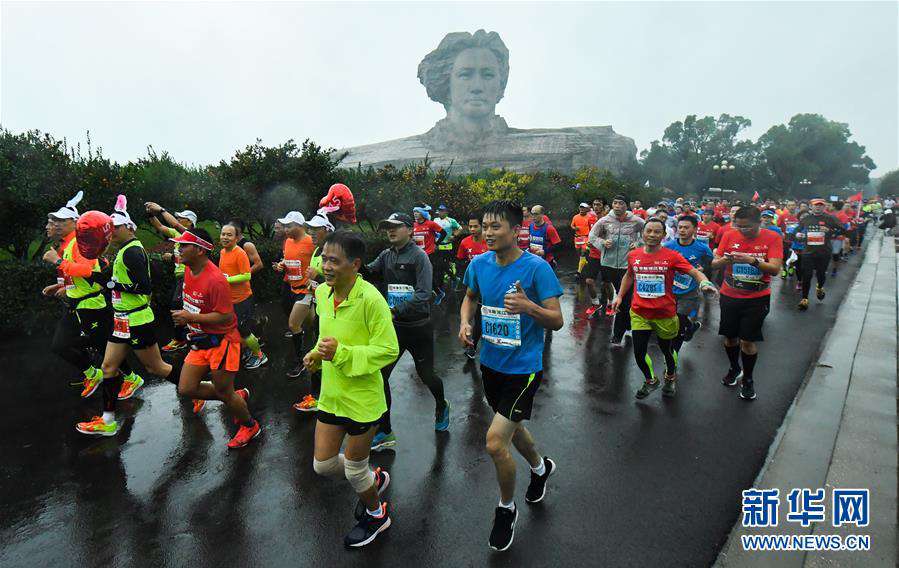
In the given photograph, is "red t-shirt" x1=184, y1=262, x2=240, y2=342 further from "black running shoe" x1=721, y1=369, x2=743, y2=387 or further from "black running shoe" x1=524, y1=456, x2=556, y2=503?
"black running shoe" x1=721, y1=369, x2=743, y2=387

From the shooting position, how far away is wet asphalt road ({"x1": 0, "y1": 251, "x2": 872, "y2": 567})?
3.01 metres

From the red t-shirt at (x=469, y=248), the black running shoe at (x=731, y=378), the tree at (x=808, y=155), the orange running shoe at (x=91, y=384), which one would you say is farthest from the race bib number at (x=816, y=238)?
the tree at (x=808, y=155)

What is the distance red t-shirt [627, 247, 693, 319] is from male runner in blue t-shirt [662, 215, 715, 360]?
0.77m

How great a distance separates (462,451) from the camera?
415 centimetres

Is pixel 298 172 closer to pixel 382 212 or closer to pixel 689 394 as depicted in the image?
pixel 382 212

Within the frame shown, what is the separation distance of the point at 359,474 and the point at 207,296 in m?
2.01

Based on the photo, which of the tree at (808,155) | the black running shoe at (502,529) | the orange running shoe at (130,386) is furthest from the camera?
the tree at (808,155)

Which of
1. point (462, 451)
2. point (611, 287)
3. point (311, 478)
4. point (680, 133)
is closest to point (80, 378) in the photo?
point (311, 478)

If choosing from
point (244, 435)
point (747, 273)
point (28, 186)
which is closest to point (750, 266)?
point (747, 273)

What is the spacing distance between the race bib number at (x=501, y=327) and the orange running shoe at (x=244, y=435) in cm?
246

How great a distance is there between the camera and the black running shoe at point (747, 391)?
514 cm

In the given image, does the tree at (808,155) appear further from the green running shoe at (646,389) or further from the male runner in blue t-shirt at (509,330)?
the male runner in blue t-shirt at (509,330)

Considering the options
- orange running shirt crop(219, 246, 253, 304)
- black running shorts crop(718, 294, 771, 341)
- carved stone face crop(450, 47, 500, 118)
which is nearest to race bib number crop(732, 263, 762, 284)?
black running shorts crop(718, 294, 771, 341)

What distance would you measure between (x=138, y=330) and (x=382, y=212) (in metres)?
11.3
